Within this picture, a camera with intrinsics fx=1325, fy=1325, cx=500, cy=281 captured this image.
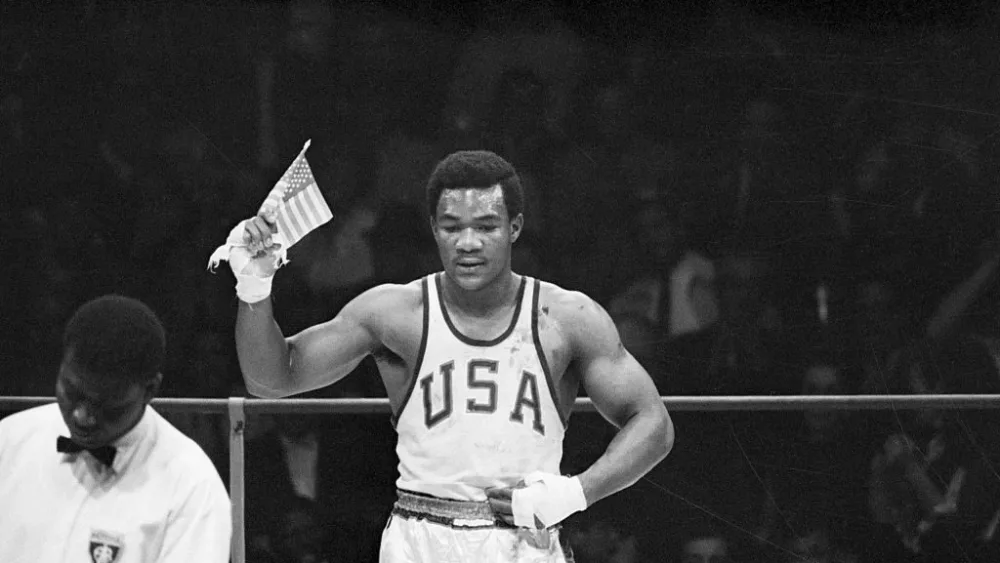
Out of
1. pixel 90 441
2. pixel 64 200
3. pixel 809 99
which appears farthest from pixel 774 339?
pixel 90 441

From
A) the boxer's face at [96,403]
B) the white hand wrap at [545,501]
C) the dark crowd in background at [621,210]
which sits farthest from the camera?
the dark crowd in background at [621,210]

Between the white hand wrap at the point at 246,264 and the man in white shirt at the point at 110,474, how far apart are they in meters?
1.11

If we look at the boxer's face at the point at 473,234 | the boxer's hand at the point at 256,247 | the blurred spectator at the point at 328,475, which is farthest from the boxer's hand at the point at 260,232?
the blurred spectator at the point at 328,475

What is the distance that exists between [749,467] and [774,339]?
0.47m

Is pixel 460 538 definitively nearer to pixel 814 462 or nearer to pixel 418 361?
pixel 418 361

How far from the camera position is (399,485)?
3.17 m

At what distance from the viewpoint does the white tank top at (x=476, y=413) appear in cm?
308

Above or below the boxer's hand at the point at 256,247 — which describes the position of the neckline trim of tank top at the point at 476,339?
below

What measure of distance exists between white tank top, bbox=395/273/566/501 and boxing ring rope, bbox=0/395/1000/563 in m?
0.67

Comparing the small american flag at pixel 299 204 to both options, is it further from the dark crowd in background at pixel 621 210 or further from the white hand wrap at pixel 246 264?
the dark crowd in background at pixel 621 210

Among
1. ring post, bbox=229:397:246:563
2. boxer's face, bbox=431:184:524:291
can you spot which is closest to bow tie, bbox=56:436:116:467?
boxer's face, bbox=431:184:524:291

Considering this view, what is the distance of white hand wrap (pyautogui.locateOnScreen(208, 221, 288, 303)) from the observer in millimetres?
2979

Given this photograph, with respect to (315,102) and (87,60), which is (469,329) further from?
(87,60)

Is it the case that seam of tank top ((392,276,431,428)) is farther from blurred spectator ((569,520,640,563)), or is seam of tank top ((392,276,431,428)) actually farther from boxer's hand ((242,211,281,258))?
blurred spectator ((569,520,640,563))
